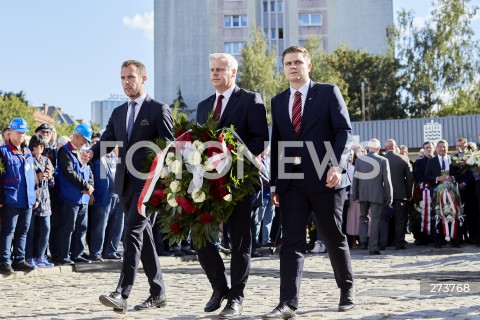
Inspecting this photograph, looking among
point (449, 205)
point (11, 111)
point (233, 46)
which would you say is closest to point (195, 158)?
point (449, 205)

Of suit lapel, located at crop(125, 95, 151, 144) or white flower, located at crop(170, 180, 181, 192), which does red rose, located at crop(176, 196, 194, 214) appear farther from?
suit lapel, located at crop(125, 95, 151, 144)

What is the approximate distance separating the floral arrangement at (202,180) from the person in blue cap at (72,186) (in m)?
5.20

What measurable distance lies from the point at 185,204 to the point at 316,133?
4.15ft

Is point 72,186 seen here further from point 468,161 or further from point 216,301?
point 468,161

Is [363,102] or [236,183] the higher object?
[363,102]

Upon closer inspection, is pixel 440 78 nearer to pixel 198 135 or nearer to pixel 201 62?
pixel 201 62

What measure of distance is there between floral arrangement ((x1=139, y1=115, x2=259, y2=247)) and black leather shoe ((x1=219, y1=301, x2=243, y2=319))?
0.58 meters

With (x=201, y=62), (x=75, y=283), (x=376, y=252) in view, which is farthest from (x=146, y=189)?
(x=201, y=62)

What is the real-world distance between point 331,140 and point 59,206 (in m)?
6.26

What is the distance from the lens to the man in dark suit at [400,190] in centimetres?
1516

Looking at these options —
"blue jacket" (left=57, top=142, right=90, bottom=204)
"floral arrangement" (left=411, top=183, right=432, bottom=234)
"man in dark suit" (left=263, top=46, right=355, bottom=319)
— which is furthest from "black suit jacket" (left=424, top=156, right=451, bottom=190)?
"man in dark suit" (left=263, top=46, right=355, bottom=319)

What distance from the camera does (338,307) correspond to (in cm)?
628

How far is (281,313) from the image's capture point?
573 centimetres

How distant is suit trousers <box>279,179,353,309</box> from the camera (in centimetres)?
596
